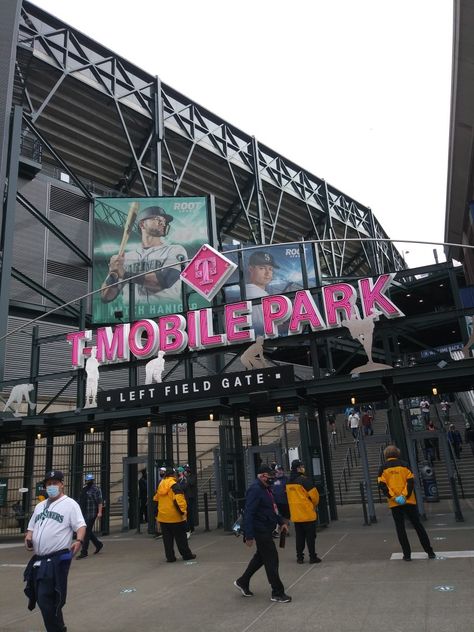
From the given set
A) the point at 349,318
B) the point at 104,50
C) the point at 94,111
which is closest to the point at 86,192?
the point at 94,111

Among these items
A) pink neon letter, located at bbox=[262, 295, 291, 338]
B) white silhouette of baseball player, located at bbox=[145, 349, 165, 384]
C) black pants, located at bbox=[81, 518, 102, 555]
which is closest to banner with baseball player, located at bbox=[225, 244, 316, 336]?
pink neon letter, located at bbox=[262, 295, 291, 338]

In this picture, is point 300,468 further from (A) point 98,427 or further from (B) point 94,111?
(B) point 94,111

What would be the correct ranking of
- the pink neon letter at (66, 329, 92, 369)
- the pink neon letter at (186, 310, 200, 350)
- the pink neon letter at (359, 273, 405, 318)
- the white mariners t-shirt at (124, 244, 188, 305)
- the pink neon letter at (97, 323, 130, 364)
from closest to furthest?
the pink neon letter at (359, 273, 405, 318)
the pink neon letter at (186, 310, 200, 350)
the pink neon letter at (97, 323, 130, 364)
the pink neon letter at (66, 329, 92, 369)
the white mariners t-shirt at (124, 244, 188, 305)

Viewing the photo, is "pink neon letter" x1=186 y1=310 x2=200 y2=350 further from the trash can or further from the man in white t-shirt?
the man in white t-shirt

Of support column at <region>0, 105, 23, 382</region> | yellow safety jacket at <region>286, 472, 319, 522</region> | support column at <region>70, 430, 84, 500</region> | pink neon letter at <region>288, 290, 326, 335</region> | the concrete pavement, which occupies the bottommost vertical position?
the concrete pavement

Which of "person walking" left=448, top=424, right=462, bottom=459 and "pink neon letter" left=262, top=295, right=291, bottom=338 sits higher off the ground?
"pink neon letter" left=262, top=295, right=291, bottom=338

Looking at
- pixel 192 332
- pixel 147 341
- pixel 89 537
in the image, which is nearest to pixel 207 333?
pixel 192 332

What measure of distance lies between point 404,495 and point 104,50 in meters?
33.4

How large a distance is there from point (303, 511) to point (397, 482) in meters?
1.66

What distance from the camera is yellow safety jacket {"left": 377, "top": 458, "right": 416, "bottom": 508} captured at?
27.1 feet

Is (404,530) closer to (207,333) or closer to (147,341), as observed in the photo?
(207,333)

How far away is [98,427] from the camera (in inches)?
748

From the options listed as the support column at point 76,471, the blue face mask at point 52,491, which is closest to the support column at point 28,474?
the support column at point 76,471

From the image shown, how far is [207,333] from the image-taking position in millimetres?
17922
